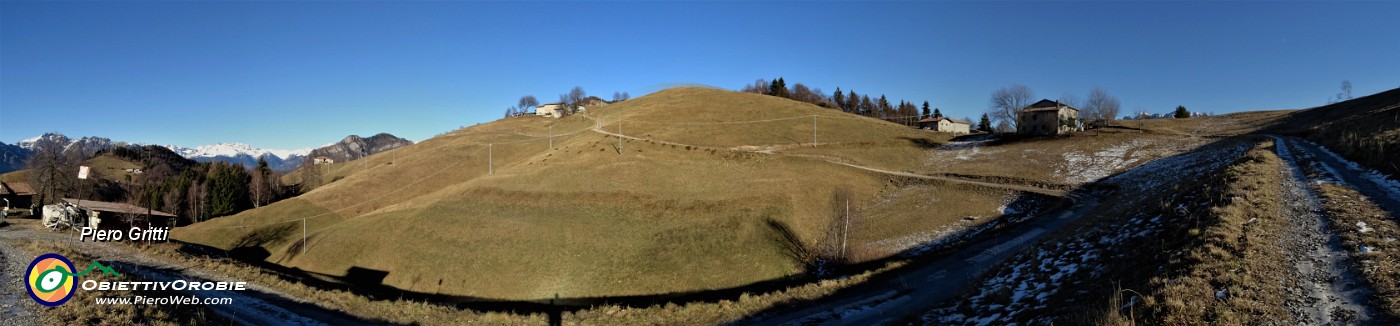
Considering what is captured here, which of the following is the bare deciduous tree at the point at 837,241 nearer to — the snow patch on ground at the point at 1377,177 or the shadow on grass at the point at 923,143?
the snow patch on ground at the point at 1377,177

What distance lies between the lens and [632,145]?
76.5m

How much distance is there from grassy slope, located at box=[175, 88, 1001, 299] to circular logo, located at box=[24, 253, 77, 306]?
22396 millimetres

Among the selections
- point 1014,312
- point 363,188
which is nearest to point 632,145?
point 363,188

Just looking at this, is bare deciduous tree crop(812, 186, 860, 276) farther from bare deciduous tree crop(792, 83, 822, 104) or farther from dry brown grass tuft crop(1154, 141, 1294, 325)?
bare deciduous tree crop(792, 83, 822, 104)

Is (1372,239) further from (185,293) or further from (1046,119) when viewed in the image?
(1046,119)

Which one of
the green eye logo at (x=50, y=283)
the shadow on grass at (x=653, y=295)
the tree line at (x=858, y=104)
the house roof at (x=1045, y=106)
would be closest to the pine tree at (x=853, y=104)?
the tree line at (x=858, y=104)

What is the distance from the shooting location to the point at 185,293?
21.4m

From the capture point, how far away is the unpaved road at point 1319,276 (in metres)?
9.17

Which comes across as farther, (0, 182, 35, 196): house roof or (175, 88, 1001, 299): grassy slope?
(0, 182, 35, 196): house roof

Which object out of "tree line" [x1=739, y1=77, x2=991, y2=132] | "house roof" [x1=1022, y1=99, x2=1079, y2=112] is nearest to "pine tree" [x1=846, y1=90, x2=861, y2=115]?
"tree line" [x1=739, y1=77, x2=991, y2=132]

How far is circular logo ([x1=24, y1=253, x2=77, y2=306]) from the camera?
51.8 ft

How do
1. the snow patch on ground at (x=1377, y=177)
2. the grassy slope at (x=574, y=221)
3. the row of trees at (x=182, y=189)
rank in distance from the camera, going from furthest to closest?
the row of trees at (x=182, y=189) → the grassy slope at (x=574, y=221) → the snow patch on ground at (x=1377, y=177)

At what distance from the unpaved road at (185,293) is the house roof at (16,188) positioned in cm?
8545

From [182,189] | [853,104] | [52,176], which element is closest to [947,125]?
[853,104]
